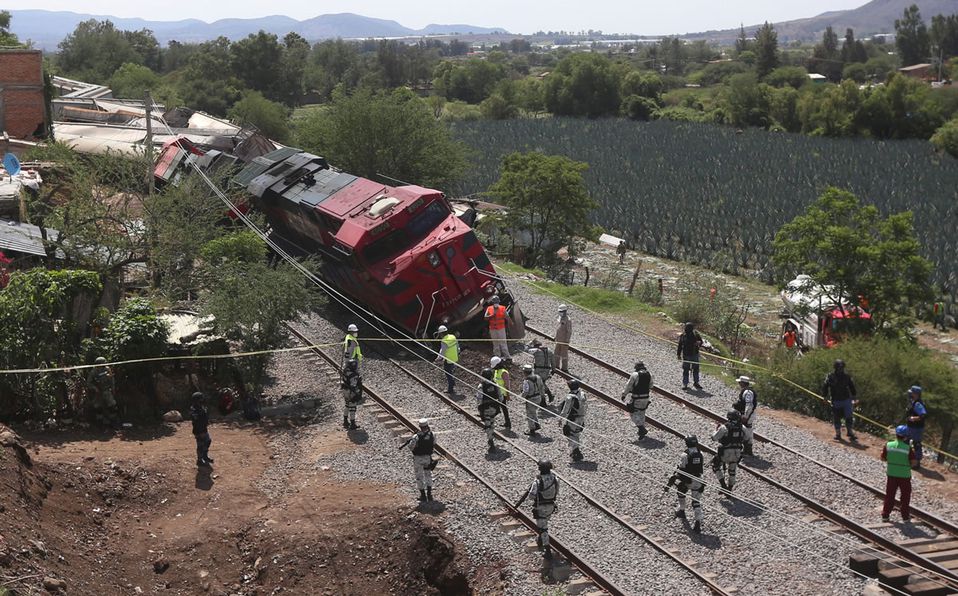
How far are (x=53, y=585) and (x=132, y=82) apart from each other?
68361 millimetres

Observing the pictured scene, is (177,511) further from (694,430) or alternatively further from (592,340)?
(592,340)

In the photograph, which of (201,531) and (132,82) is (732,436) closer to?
(201,531)

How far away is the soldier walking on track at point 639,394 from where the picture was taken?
57.0 feet

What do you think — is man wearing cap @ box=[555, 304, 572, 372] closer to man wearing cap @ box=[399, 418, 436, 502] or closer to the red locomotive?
the red locomotive

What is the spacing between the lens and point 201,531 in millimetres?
14914

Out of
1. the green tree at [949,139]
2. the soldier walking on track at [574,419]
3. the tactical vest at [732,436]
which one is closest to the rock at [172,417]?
the soldier walking on track at [574,419]

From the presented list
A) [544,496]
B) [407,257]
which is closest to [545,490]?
[544,496]

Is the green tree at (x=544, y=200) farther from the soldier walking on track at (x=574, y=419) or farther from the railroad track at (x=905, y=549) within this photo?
the railroad track at (x=905, y=549)

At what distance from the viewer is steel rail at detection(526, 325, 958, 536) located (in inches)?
573

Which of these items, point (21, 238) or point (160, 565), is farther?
point (21, 238)

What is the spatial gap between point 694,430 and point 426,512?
18.8ft

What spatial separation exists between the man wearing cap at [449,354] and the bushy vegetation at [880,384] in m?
6.52

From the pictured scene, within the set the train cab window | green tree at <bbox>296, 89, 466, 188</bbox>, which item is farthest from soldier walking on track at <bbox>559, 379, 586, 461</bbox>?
green tree at <bbox>296, 89, 466, 188</bbox>

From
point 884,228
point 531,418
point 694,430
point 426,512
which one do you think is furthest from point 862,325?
point 426,512
